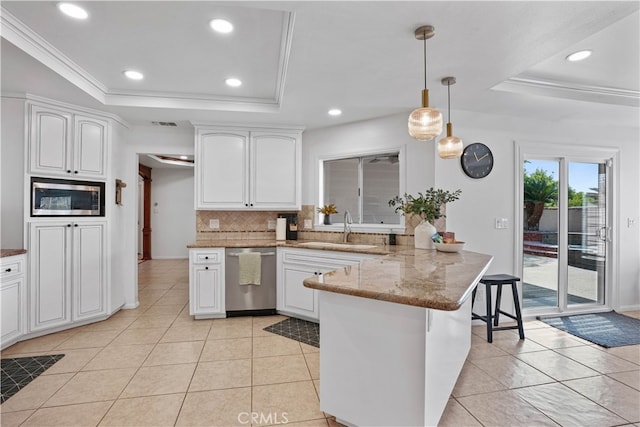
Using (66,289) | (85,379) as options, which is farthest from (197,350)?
(66,289)

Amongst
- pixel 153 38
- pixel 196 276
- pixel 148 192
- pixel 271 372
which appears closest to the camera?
pixel 153 38

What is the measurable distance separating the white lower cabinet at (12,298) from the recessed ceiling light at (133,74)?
1.92 meters

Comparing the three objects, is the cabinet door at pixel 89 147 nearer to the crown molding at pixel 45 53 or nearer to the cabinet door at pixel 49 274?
the crown molding at pixel 45 53

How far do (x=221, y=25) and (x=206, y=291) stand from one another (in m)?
2.71

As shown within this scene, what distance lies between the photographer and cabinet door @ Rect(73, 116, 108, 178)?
3268 mm

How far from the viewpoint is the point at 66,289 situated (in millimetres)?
3189

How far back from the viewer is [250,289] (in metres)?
3.64

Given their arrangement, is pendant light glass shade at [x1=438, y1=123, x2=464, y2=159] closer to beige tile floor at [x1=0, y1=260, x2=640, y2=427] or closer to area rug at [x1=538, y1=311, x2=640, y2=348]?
beige tile floor at [x1=0, y1=260, x2=640, y2=427]

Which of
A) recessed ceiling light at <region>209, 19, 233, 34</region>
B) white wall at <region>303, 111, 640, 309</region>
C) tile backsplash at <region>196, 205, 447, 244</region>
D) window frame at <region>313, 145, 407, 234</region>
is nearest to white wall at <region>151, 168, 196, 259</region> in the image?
tile backsplash at <region>196, 205, 447, 244</region>

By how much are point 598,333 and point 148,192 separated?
28.6 feet

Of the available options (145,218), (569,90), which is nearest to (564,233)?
(569,90)

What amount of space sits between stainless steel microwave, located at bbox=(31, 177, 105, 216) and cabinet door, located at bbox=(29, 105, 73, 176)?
124 millimetres

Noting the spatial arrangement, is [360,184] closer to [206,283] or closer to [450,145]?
[450,145]

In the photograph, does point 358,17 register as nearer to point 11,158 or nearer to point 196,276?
point 196,276
